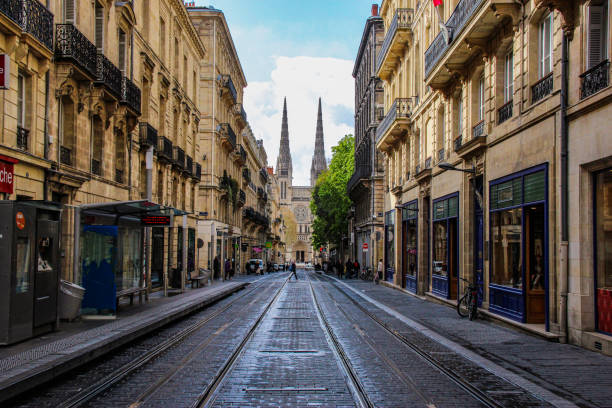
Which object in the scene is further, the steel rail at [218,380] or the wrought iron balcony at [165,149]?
the wrought iron balcony at [165,149]

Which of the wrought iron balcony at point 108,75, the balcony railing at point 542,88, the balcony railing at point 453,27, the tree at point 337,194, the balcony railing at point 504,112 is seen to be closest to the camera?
the balcony railing at point 542,88

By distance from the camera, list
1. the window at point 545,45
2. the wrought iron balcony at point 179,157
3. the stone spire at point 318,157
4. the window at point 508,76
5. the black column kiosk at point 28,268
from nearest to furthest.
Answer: the black column kiosk at point 28,268 < the window at point 545,45 < the window at point 508,76 < the wrought iron balcony at point 179,157 < the stone spire at point 318,157

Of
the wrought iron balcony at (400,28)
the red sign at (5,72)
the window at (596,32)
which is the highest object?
the wrought iron balcony at (400,28)

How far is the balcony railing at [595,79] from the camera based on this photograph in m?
11.5

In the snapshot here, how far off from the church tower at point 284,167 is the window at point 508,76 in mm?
153889

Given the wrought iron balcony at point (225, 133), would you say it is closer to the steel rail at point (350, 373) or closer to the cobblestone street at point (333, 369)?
the cobblestone street at point (333, 369)

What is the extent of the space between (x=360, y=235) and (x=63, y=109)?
4090cm

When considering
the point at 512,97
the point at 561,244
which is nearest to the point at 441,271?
the point at 512,97

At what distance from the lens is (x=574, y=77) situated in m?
12.7

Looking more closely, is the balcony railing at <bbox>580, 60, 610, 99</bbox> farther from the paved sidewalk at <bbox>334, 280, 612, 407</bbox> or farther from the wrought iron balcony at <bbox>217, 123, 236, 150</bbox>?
the wrought iron balcony at <bbox>217, 123, 236, 150</bbox>

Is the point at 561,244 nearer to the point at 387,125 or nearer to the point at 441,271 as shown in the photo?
the point at 441,271

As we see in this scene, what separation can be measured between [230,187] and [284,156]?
419 feet

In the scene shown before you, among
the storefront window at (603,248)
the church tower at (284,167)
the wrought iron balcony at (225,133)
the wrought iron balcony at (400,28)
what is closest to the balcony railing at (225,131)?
the wrought iron balcony at (225,133)

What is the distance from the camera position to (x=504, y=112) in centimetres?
1720
